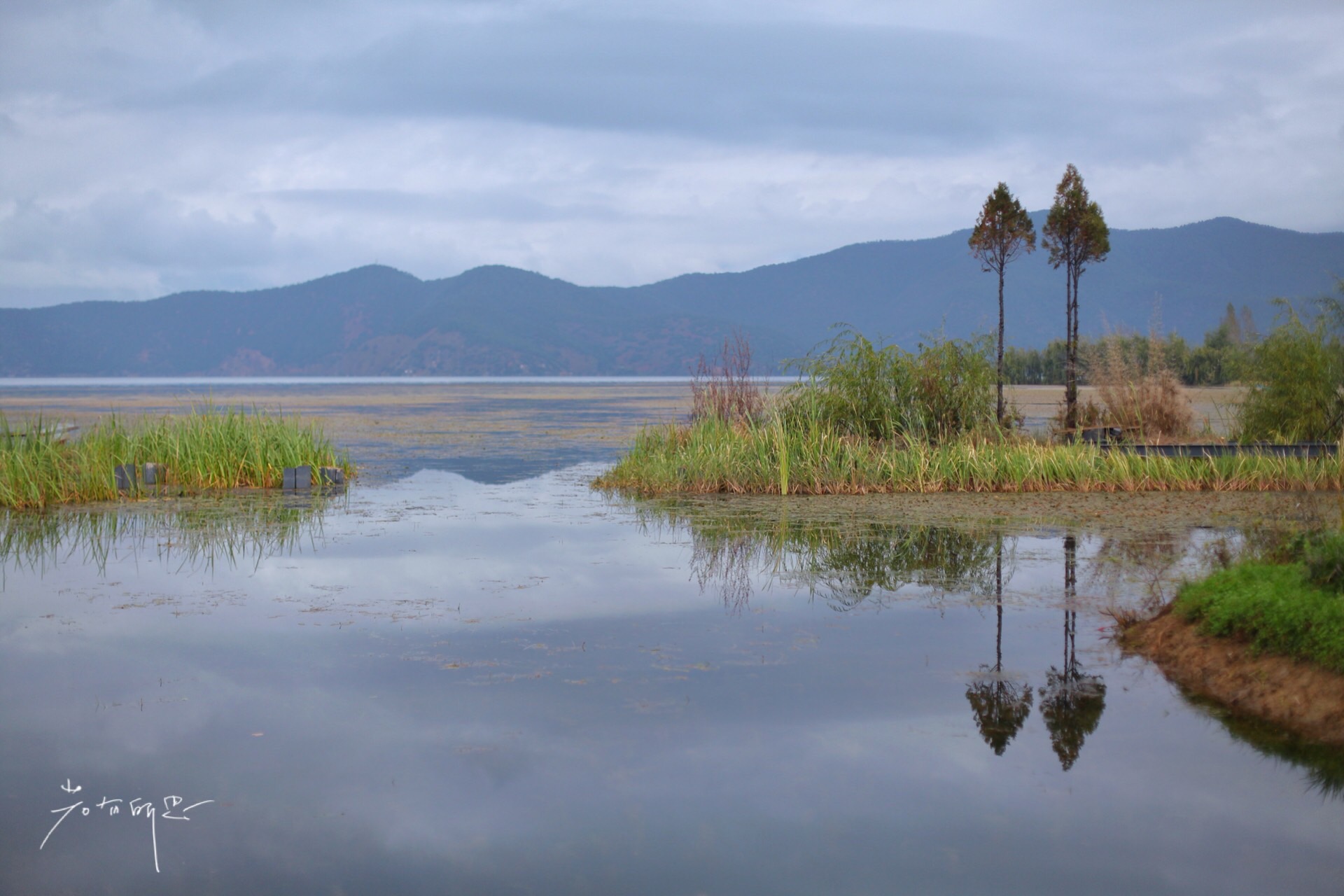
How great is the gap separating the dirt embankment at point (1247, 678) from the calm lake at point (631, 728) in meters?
0.17

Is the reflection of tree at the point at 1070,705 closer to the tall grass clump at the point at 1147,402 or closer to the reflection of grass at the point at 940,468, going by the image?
the reflection of grass at the point at 940,468

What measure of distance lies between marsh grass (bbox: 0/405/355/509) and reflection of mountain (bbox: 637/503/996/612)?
6.48m

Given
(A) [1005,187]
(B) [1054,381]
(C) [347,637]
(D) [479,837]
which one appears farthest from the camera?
(B) [1054,381]

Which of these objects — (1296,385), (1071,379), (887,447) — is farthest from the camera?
(1071,379)

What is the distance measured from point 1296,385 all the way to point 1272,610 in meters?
11.4

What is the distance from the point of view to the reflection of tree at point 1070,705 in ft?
16.3

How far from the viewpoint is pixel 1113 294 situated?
182 meters

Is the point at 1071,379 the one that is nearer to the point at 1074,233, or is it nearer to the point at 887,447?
the point at 1074,233

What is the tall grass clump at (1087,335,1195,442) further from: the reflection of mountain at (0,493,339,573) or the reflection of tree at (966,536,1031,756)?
the reflection of mountain at (0,493,339,573)

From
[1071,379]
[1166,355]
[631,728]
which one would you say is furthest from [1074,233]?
[631,728]

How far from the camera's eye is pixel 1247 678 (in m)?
5.66

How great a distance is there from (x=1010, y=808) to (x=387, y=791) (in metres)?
2.57

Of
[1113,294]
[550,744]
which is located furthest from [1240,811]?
[1113,294]

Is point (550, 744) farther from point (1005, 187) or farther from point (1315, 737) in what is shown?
point (1005, 187)
